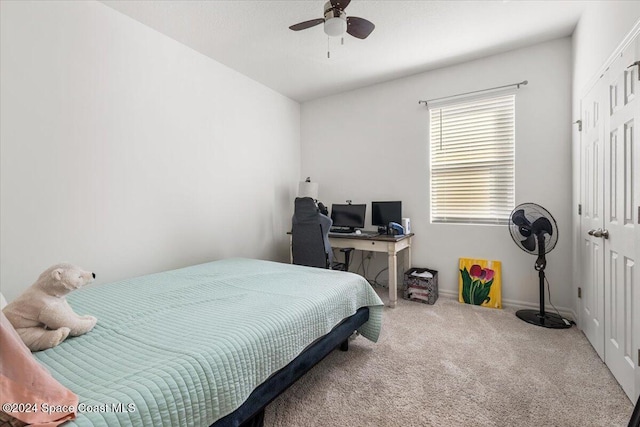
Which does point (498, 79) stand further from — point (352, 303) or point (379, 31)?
point (352, 303)

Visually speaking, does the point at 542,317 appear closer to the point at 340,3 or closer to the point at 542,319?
the point at 542,319

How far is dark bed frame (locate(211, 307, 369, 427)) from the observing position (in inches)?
48.4

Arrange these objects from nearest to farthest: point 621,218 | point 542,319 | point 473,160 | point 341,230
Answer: point 621,218 → point 542,319 → point 473,160 → point 341,230

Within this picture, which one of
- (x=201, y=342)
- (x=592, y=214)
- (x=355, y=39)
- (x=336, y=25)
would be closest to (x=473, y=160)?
(x=592, y=214)

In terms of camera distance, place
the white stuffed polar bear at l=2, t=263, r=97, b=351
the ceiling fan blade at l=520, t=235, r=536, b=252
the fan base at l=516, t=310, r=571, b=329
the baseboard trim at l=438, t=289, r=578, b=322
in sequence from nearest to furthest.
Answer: the white stuffed polar bear at l=2, t=263, r=97, b=351
the fan base at l=516, t=310, r=571, b=329
the ceiling fan blade at l=520, t=235, r=536, b=252
the baseboard trim at l=438, t=289, r=578, b=322

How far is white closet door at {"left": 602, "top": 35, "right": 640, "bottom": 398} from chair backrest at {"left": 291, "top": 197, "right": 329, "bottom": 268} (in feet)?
7.03

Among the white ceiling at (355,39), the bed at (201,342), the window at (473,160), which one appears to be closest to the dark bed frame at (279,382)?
the bed at (201,342)

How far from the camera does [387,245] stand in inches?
128

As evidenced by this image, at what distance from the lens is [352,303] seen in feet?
6.67

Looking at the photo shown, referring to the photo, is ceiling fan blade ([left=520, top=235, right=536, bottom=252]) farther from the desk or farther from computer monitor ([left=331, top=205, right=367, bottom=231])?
computer monitor ([left=331, top=205, right=367, bottom=231])

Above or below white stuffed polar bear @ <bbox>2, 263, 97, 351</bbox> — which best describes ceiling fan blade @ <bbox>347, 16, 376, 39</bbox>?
above

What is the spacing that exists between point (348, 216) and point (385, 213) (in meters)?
0.49

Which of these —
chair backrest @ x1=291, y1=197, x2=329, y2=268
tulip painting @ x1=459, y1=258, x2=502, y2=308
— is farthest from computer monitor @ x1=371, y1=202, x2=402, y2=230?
chair backrest @ x1=291, y1=197, x2=329, y2=268

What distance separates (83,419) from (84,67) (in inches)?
96.9
